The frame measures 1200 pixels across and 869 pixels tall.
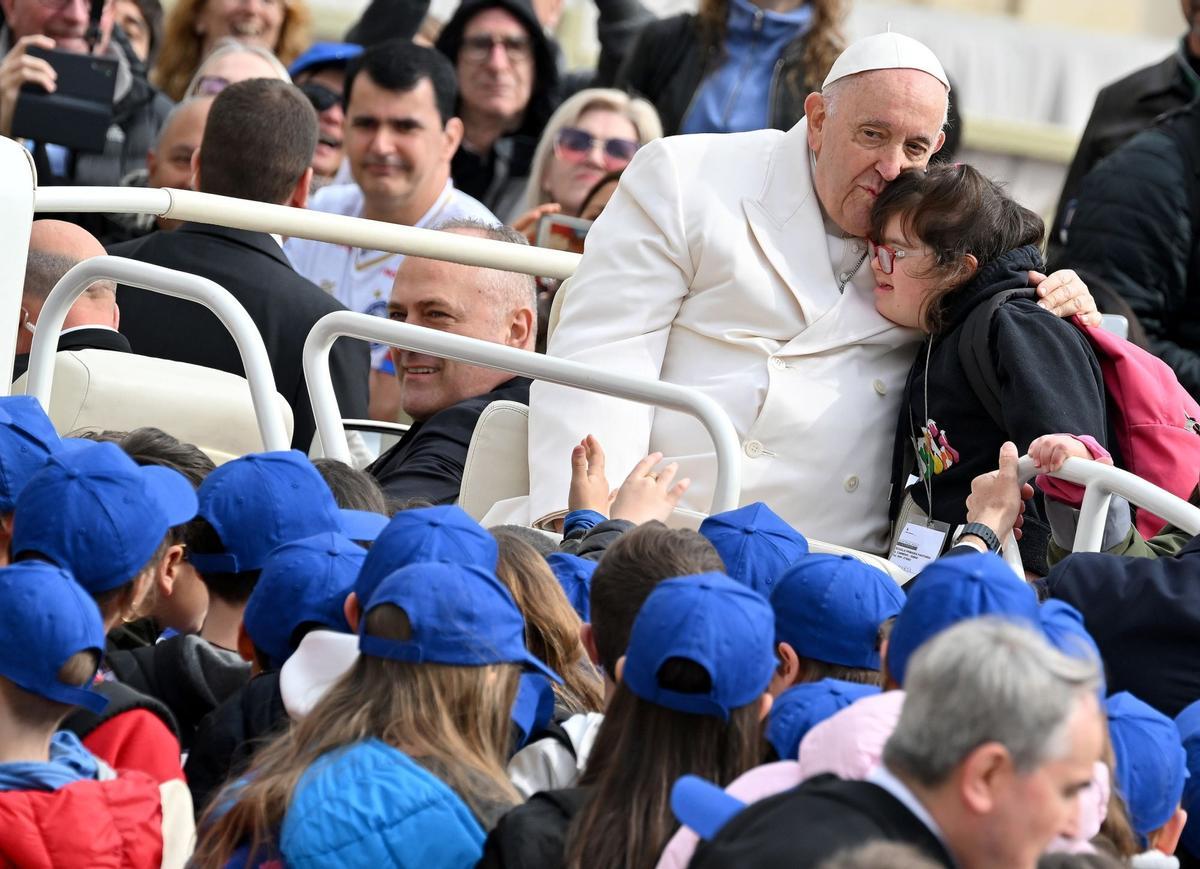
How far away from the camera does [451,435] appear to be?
5066 mm

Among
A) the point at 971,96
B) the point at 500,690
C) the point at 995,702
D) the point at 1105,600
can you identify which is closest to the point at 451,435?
the point at 1105,600

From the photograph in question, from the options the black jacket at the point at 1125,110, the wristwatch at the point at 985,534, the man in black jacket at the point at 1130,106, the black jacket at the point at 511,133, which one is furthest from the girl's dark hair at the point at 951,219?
the black jacket at the point at 511,133

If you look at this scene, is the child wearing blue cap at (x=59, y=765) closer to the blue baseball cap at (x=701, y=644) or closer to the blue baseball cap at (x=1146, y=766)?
the blue baseball cap at (x=701, y=644)

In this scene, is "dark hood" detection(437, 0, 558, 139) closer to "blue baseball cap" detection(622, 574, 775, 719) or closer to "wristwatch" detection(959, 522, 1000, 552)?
"wristwatch" detection(959, 522, 1000, 552)

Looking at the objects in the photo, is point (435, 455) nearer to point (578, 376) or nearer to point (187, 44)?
point (578, 376)

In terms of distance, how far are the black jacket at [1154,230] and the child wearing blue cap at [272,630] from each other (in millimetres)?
3382

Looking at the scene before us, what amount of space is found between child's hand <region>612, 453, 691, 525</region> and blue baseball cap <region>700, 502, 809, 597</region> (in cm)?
57

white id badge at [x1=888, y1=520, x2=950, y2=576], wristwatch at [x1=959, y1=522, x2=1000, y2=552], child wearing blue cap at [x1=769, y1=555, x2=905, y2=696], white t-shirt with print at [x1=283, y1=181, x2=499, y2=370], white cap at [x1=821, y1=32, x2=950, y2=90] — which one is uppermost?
white cap at [x1=821, y1=32, x2=950, y2=90]

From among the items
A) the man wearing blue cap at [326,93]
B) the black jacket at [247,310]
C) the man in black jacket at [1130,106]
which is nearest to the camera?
the black jacket at [247,310]

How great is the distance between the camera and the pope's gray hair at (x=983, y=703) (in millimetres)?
2104

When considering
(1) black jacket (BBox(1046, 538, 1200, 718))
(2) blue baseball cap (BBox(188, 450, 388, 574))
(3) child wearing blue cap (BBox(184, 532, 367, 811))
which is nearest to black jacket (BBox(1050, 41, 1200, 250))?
(1) black jacket (BBox(1046, 538, 1200, 718))

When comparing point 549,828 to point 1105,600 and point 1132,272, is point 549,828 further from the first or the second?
point 1132,272

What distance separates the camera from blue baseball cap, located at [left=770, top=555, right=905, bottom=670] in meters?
3.06

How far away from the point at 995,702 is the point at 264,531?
160 centimetres
